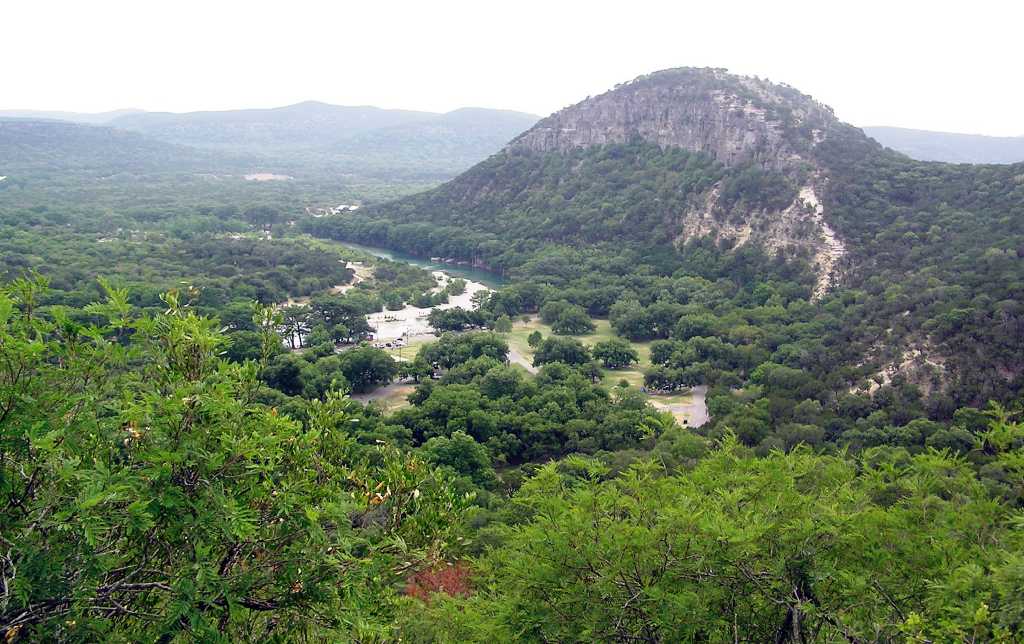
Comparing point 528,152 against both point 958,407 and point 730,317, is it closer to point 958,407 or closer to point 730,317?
point 730,317

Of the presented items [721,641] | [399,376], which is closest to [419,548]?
[721,641]

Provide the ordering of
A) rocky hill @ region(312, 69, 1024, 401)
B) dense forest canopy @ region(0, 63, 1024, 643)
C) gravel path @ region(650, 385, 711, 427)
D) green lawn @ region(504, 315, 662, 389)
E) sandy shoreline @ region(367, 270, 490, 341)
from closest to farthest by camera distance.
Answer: dense forest canopy @ region(0, 63, 1024, 643)
gravel path @ region(650, 385, 711, 427)
rocky hill @ region(312, 69, 1024, 401)
green lawn @ region(504, 315, 662, 389)
sandy shoreline @ region(367, 270, 490, 341)

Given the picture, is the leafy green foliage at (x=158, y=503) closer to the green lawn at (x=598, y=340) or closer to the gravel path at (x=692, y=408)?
the gravel path at (x=692, y=408)

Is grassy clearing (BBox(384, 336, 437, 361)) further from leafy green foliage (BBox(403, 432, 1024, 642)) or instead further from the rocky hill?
leafy green foliage (BBox(403, 432, 1024, 642))

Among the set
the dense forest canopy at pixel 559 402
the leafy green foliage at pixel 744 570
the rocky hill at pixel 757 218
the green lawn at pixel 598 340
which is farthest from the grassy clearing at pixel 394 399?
the leafy green foliage at pixel 744 570

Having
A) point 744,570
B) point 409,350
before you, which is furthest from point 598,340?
point 744,570

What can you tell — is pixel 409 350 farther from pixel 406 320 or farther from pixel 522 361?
pixel 406 320

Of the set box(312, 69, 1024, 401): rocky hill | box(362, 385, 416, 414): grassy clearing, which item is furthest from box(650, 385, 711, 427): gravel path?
box(362, 385, 416, 414): grassy clearing

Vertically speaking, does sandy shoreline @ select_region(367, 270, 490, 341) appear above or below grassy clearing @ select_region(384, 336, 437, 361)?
below
